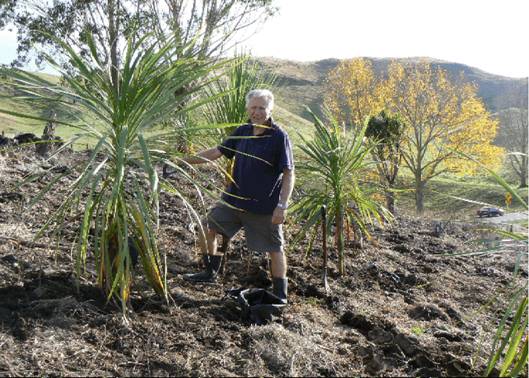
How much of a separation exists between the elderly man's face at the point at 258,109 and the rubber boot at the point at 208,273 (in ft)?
3.23

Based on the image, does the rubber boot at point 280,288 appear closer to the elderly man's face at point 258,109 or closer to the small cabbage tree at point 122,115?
the small cabbage tree at point 122,115

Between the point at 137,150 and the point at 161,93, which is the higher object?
the point at 161,93

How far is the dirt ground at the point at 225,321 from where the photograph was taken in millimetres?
2439

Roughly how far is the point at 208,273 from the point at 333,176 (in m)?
1.28

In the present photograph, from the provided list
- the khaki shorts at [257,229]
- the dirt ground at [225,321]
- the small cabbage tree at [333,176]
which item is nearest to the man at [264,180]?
the khaki shorts at [257,229]

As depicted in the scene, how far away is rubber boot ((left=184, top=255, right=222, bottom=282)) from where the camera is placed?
355 centimetres

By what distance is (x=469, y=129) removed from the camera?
21.9m

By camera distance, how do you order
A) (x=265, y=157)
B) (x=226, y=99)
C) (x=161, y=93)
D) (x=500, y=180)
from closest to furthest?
(x=500, y=180)
(x=161, y=93)
(x=265, y=157)
(x=226, y=99)

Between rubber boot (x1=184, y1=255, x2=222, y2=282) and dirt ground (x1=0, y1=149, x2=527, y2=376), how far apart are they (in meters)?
0.08

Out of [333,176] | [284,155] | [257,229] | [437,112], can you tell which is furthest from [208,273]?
[437,112]

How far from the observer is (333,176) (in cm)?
414

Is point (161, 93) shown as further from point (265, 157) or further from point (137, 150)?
point (265, 157)

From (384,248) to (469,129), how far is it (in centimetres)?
1816

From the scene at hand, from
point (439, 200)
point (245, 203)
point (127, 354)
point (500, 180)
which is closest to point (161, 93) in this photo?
point (245, 203)
